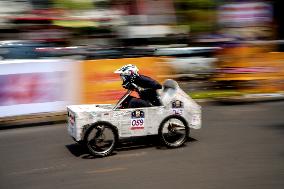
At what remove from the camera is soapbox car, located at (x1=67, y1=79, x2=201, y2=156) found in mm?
10070

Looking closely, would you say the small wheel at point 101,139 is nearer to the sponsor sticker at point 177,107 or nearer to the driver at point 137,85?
the driver at point 137,85

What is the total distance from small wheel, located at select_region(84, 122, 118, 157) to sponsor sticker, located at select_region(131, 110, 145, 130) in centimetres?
45

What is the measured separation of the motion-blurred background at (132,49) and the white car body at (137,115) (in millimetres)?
3219

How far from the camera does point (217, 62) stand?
55.0 ft

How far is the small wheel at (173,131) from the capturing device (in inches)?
422

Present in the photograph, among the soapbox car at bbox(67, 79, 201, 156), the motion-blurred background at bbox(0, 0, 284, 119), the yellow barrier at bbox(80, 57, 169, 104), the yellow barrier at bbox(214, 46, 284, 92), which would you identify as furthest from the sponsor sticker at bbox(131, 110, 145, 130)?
the yellow barrier at bbox(214, 46, 284, 92)

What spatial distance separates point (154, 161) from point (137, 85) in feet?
5.41

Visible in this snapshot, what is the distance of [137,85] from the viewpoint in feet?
A: 34.7

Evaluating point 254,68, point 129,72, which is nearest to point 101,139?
point 129,72

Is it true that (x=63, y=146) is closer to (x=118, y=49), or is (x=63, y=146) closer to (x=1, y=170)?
(x=1, y=170)

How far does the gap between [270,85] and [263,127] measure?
12.3 feet

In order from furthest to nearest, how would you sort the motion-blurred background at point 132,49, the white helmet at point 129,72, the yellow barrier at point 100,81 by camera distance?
the yellow barrier at point 100,81 < the motion-blurred background at point 132,49 < the white helmet at point 129,72

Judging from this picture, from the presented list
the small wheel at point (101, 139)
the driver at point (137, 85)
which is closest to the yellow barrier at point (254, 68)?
the driver at point (137, 85)

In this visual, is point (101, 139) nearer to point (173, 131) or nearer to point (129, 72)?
point (129, 72)
